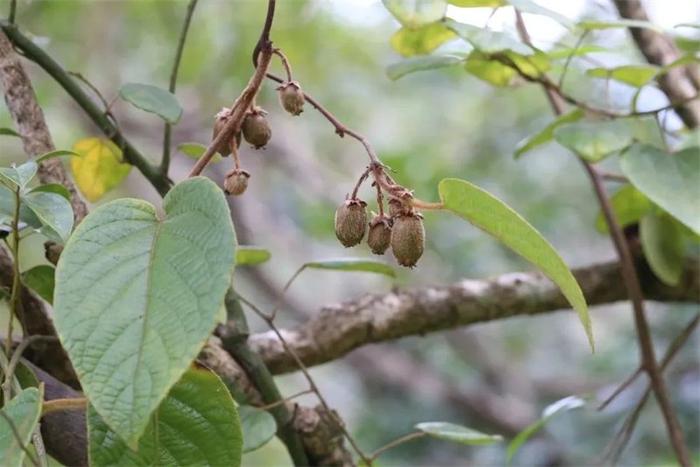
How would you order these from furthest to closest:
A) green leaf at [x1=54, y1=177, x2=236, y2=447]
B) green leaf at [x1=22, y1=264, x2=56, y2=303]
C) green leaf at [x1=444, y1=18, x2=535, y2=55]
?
1. green leaf at [x1=444, y1=18, x2=535, y2=55]
2. green leaf at [x1=22, y1=264, x2=56, y2=303]
3. green leaf at [x1=54, y1=177, x2=236, y2=447]

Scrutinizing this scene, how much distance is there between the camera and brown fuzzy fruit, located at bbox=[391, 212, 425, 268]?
443mm

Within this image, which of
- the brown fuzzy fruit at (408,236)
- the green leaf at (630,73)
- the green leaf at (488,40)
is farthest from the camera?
the green leaf at (630,73)

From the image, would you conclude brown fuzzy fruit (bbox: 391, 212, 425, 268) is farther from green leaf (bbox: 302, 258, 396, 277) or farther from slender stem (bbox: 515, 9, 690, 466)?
slender stem (bbox: 515, 9, 690, 466)

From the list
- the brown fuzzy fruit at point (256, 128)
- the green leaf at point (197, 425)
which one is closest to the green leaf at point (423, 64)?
the brown fuzzy fruit at point (256, 128)

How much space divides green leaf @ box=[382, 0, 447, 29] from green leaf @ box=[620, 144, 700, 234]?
8.6 inches

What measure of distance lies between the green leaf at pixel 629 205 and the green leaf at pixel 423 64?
1.06ft

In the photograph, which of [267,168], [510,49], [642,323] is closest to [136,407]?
[510,49]

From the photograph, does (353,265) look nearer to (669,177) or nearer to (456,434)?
(456,434)

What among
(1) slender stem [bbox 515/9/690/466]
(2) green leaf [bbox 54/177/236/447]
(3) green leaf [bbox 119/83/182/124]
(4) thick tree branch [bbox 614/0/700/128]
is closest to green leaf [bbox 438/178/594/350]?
(2) green leaf [bbox 54/177/236/447]

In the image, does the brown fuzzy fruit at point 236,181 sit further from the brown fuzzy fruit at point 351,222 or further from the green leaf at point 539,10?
the green leaf at point 539,10

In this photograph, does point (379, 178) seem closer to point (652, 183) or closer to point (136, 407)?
point (136, 407)

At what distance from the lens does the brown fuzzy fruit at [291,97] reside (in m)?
0.47

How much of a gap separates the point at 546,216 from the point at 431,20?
53.6 inches

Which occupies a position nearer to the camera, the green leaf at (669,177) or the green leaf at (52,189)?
the green leaf at (52,189)
